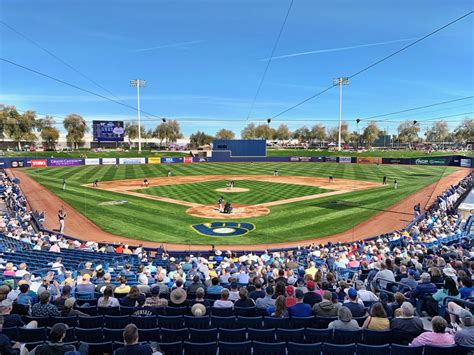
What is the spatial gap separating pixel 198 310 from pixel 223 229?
18114 mm

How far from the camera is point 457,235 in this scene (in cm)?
1848

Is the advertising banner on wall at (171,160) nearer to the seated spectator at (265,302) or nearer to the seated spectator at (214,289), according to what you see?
the seated spectator at (214,289)

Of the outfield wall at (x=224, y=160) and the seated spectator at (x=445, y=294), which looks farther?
the outfield wall at (x=224, y=160)

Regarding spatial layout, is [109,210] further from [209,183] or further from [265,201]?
[209,183]

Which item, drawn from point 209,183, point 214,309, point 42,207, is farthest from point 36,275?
point 209,183

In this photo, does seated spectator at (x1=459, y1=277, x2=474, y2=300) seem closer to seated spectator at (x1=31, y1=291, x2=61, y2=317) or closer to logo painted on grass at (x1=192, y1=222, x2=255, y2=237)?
seated spectator at (x1=31, y1=291, x2=61, y2=317)

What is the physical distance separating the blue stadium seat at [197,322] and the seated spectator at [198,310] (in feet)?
0.43

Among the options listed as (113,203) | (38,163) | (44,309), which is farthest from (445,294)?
(38,163)

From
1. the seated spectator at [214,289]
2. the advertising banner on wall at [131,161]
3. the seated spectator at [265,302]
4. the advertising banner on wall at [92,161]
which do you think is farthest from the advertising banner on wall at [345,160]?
the seated spectator at [265,302]

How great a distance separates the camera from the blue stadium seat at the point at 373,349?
584 centimetres

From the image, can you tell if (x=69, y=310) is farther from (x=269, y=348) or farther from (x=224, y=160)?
(x=224, y=160)

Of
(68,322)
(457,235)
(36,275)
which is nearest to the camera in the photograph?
(68,322)

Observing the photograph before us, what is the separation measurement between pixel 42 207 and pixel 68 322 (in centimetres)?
2902

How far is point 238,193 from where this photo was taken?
39812 millimetres
